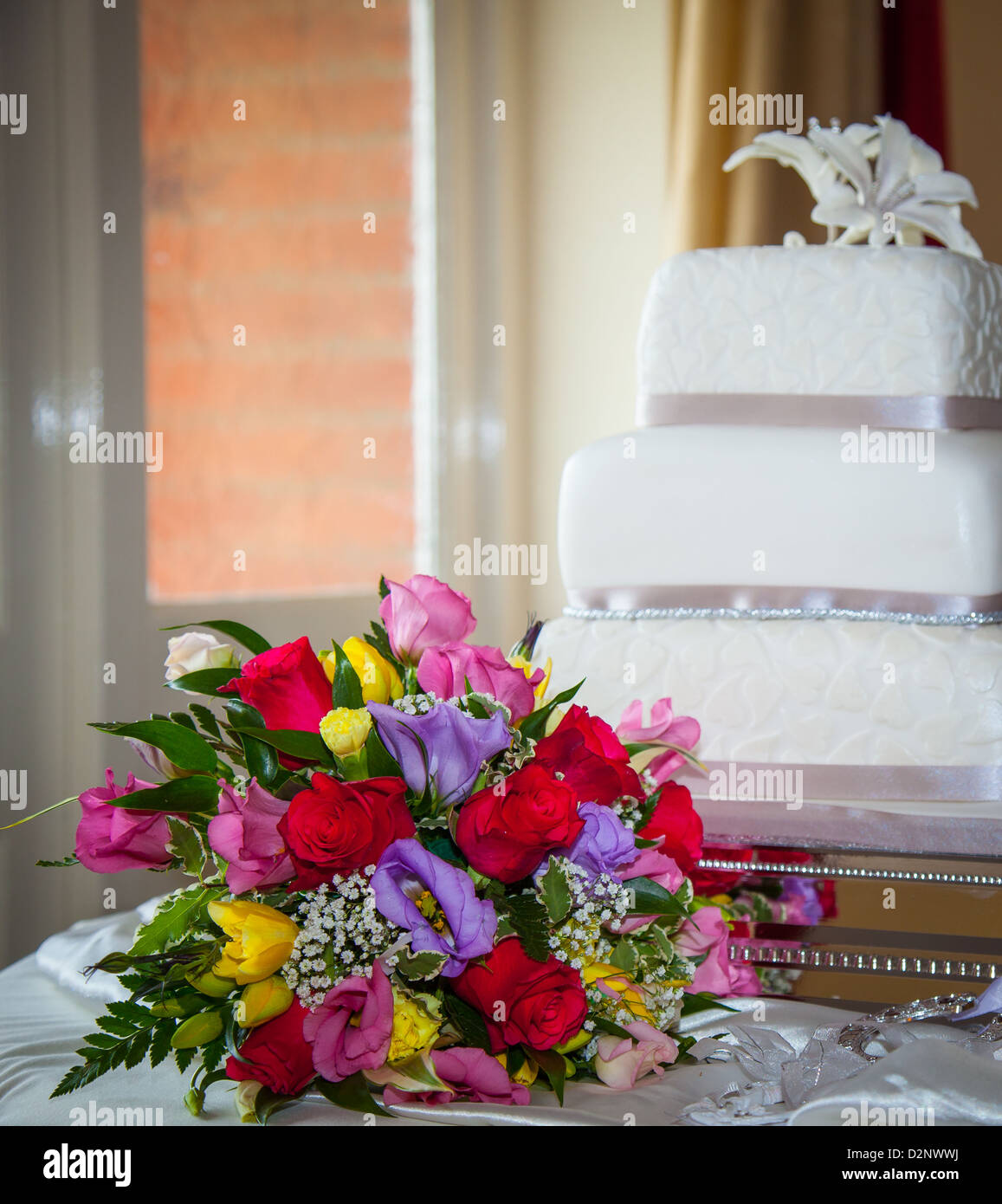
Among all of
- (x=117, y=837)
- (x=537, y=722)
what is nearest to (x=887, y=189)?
(x=537, y=722)

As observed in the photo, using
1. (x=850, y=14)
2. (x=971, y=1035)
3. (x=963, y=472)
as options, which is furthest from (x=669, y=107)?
(x=971, y=1035)

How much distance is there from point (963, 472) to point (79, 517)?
1.51 meters

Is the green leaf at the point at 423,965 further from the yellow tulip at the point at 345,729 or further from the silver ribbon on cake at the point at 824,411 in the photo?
the silver ribbon on cake at the point at 824,411

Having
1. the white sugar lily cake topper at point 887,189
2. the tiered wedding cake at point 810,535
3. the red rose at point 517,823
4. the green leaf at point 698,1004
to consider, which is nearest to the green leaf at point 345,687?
the red rose at point 517,823

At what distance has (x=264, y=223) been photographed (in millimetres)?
2479

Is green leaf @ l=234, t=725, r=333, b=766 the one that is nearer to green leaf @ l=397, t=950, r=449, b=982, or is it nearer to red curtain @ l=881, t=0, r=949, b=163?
green leaf @ l=397, t=950, r=449, b=982

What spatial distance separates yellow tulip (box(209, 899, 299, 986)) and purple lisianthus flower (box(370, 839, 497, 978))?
6 centimetres

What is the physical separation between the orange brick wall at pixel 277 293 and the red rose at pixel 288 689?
1.63 m

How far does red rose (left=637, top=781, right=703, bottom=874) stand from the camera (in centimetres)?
78

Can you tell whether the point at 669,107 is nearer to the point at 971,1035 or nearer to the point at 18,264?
the point at 18,264

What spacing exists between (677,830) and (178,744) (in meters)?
0.35

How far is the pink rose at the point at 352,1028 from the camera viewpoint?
620 mm

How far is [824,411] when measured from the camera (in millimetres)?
1217

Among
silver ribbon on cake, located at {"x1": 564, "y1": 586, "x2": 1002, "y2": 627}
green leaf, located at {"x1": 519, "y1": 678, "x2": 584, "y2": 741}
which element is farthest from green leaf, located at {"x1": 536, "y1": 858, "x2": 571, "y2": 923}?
silver ribbon on cake, located at {"x1": 564, "y1": 586, "x2": 1002, "y2": 627}
